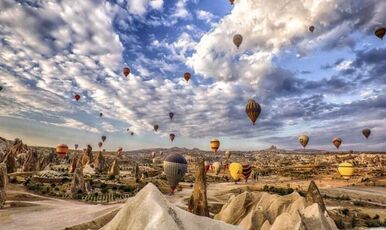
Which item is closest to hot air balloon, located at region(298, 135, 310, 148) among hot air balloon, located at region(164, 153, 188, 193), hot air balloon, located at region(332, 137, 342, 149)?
hot air balloon, located at region(332, 137, 342, 149)

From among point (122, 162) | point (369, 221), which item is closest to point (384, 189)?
point (369, 221)

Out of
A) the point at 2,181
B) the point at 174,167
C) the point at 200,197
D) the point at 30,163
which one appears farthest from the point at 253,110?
the point at 30,163

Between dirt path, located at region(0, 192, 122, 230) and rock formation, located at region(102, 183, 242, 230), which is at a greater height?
rock formation, located at region(102, 183, 242, 230)

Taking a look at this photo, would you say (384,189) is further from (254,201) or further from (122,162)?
(122,162)

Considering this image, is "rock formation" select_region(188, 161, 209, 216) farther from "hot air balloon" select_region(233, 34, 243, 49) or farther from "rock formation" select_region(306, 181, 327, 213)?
"hot air balloon" select_region(233, 34, 243, 49)

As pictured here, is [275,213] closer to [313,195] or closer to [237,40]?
[313,195]

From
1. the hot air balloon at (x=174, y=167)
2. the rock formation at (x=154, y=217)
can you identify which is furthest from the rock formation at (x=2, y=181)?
the rock formation at (x=154, y=217)
